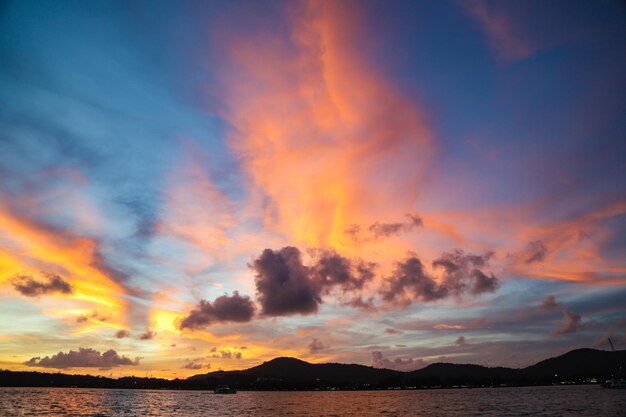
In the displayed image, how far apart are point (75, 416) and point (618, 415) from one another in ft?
552

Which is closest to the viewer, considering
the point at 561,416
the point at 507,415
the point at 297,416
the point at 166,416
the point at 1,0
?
the point at 1,0

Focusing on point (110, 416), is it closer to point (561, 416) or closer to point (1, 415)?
point (1, 415)

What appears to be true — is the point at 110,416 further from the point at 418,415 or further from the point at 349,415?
the point at 418,415

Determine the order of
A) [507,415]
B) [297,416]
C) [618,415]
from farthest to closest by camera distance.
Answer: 1. [297,416]
2. [507,415]
3. [618,415]

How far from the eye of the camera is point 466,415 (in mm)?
139000

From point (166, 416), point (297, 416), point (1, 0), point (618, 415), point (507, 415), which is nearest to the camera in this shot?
point (1, 0)

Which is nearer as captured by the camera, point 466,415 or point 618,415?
point 618,415

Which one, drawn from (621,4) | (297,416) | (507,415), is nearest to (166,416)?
(297,416)

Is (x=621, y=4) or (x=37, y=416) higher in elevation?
(x=621, y=4)

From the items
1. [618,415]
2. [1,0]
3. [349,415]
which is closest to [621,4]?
[1,0]

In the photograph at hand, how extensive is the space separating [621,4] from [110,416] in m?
176

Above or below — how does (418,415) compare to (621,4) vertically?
below

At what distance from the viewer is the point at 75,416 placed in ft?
470

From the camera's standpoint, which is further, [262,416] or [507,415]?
[262,416]
